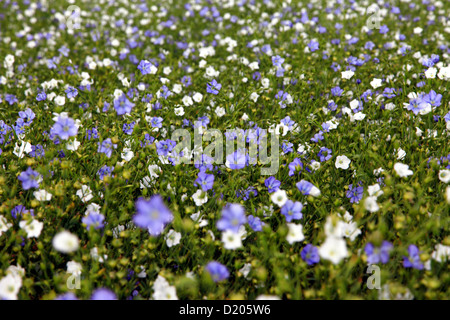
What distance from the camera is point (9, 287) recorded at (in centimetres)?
157

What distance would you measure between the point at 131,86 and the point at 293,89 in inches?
61.3

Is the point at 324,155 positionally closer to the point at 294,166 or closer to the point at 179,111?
the point at 294,166

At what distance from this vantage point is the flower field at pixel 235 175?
1698 mm

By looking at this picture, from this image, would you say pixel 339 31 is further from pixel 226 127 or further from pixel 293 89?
pixel 226 127

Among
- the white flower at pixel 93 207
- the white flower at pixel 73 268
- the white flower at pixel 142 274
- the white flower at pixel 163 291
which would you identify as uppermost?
the white flower at pixel 93 207

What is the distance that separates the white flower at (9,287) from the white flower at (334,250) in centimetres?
140

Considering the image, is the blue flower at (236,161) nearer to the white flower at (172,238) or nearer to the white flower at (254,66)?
the white flower at (172,238)

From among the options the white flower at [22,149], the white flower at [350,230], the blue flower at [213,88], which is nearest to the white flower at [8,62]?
the white flower at [22,149]

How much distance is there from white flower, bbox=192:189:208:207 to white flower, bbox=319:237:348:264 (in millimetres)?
819

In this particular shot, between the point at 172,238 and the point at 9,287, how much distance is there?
31.6 inches

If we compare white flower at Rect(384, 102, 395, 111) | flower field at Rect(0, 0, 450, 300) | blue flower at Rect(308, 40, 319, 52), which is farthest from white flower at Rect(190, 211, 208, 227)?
blue flower at Rect(308, 40, 319, 52)

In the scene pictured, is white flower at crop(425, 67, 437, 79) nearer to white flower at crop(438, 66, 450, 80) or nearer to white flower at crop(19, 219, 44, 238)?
white flower at crop(438, 66, 450, 80)

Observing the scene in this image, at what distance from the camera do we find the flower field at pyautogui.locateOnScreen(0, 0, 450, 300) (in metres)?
1.70

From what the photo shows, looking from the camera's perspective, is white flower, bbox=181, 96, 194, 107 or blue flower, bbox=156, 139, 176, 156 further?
white flower, bbox=181, 96, 194, 107
